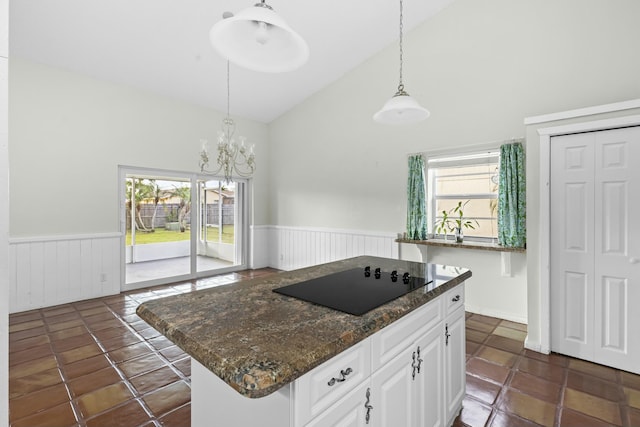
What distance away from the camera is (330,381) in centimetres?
101

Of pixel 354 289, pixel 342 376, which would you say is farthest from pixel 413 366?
pixel 342 376

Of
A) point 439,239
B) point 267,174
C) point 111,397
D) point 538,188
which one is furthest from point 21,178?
point 538,188

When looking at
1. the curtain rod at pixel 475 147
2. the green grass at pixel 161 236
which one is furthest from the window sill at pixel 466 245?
the green grass at pixel 161 236

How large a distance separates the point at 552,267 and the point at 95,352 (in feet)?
13.8

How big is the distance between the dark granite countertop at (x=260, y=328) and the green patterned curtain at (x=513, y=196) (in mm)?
2181

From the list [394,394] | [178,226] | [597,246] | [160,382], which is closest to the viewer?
[394,394]

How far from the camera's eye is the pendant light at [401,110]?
2070 mm

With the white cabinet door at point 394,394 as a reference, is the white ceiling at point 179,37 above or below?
above

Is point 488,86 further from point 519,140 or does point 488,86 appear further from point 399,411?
point 399,411

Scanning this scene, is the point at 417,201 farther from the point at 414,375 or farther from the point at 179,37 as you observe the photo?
the point at 179,37

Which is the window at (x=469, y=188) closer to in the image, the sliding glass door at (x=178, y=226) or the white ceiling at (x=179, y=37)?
the white ceiling at (x=179, y=37)

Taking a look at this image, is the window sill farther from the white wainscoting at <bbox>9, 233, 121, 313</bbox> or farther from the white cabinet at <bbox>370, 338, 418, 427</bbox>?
the white wainscoting at <bbox>9, 233, 121, 313</bbox>

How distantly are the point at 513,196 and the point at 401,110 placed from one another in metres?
2.06

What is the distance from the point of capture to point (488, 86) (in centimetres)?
368
